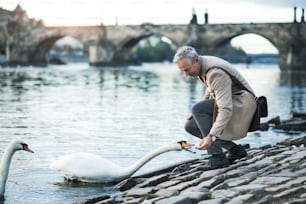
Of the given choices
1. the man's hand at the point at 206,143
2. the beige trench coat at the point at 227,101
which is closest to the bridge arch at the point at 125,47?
the beige trench coat at the point at 227,101

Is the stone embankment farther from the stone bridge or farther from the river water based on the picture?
the stone bridge

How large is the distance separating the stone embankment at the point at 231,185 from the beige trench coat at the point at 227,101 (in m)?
0.37

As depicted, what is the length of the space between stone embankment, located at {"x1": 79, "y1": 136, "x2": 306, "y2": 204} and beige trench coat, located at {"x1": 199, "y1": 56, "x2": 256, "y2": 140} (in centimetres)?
37

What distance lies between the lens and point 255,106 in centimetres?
580

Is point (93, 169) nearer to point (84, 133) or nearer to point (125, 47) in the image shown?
point (84, 133)

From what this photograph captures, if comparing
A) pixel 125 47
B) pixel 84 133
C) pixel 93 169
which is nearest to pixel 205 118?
pixel 93 169

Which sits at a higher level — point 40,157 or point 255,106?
point 255,106

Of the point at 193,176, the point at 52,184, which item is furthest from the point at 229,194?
the point at 52,184

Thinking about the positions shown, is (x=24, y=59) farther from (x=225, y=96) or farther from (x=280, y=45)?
(x=225, y=96)

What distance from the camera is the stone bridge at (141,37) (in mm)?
64000

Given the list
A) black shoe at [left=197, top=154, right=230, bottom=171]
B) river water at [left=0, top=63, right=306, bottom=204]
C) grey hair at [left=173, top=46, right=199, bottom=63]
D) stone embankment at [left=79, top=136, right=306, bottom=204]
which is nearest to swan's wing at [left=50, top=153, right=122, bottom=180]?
river water at [left=0, top=63, right=306, bottom=204]

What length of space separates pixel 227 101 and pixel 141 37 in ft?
221

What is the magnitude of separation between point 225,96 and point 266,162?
0.95 m

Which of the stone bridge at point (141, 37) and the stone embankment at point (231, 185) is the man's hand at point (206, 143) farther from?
the stone bridge at point (141, 37)
